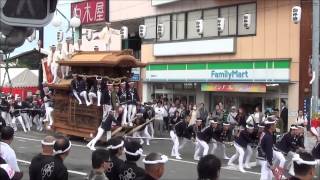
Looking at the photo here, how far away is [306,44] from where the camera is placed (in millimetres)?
25516

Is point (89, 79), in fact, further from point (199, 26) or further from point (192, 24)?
point (192, 24)

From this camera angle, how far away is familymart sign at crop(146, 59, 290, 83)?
26453 millimetres

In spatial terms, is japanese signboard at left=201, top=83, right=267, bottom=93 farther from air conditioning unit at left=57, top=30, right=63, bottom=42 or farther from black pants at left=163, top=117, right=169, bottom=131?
air conditioning unit at left=57, top=30, right=63, bottom=42

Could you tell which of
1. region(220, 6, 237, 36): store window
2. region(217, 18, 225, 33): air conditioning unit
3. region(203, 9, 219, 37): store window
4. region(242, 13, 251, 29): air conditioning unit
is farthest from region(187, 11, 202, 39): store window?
region(242, 13, 251, 29): air conditioning unit

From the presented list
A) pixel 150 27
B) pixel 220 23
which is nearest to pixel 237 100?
pixel 220 23

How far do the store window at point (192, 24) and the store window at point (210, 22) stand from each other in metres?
0.52

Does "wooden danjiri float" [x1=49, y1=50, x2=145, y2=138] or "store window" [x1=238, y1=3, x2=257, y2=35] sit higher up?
"store window" [x1=238, y1=3, x2=257, y2=35]

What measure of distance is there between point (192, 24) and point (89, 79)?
443 inches

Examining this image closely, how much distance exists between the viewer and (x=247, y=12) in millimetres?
28188

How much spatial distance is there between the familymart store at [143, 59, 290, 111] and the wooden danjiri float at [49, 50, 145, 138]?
25.1ft

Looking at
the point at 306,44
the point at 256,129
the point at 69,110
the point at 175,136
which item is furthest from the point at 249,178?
the point at 306,44

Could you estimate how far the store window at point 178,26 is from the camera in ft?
107

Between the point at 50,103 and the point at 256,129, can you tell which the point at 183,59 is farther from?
the point at 256,129

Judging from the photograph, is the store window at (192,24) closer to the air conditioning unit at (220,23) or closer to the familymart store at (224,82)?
the familymart store at (224,82)
